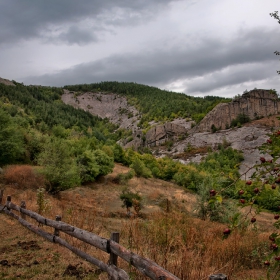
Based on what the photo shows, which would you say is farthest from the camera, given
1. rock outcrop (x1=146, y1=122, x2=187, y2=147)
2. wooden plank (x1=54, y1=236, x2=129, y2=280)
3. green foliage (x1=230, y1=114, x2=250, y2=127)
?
rock outcrop (x1=146, y1=122, x2=187, y2=147)

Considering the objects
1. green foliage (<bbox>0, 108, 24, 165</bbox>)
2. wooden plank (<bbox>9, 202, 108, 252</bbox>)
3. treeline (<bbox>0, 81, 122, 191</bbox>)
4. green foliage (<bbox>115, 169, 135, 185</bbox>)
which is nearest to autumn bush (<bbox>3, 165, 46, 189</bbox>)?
treeline (<bbox>0, 81, 122, 191</bbox>)

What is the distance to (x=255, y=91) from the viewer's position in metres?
105

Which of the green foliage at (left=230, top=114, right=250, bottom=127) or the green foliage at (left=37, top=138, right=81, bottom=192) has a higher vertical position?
the green foliage at (left=230, top=114, right=250, bottom=127)

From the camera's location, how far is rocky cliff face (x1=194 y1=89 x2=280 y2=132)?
103312 mm

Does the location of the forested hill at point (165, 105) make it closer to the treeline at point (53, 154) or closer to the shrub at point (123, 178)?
the treeline at point (53, 154)

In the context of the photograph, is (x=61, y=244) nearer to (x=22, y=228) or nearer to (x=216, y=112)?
(x=22, y=228)

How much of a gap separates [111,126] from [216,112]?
229 ft

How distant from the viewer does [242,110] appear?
105m

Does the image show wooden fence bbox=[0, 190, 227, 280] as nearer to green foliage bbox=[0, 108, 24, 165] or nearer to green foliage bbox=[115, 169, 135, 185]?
green foliage bbox=[0, 108, 24, 165]

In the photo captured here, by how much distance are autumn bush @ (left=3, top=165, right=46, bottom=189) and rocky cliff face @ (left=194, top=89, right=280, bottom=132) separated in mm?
86639

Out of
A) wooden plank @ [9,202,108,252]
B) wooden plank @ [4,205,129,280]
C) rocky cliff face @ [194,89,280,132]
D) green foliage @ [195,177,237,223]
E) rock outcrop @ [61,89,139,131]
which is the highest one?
rock outcrop @ [61,89,139,131]

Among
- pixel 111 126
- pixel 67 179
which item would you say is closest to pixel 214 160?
pixel 67 179

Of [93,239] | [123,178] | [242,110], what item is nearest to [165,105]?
[242,110]

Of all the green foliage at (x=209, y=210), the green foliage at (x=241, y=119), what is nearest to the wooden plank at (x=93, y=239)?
the green foliage at (x=209, y=210)
